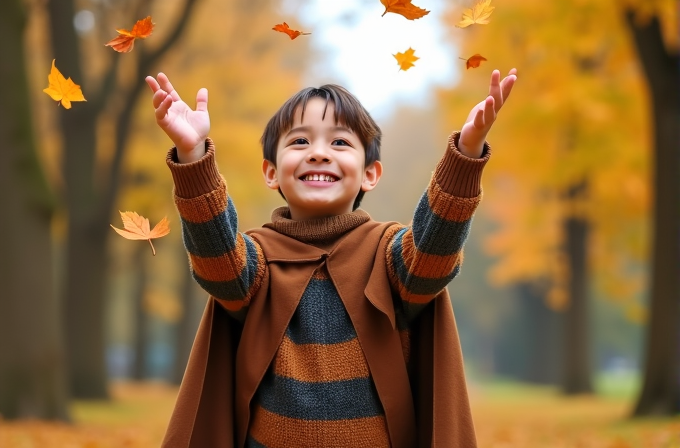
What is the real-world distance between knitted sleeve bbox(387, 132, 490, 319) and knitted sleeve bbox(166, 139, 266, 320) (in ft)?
1.65

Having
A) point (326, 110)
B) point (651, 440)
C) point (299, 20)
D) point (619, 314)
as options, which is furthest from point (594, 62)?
point (619, 314)

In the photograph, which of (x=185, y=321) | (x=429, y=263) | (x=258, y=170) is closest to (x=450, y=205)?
(x=429, y=263)

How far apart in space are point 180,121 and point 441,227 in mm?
832

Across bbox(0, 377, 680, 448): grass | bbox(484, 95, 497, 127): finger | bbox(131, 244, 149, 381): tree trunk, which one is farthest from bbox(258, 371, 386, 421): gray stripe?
bbox(131, 244, 149, 381): tree trunk

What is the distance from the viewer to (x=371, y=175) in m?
3.18

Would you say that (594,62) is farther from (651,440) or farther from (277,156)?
(277,156)

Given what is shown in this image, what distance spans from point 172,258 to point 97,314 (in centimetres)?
1327

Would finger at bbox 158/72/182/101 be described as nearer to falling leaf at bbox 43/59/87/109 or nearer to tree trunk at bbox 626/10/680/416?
falling leaf at bbox 43/59/87/109

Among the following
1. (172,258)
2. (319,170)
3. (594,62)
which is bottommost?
A: (319,170)

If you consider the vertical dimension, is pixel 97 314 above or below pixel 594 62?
below

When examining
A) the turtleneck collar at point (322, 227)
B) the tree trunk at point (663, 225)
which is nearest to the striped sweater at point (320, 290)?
the turtleneck collar at point (322, 227)

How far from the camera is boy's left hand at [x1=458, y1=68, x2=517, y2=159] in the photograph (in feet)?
8.50

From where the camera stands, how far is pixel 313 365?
285cm

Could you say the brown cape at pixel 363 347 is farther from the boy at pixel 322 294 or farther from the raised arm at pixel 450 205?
the raised arm at pixel 450 205
